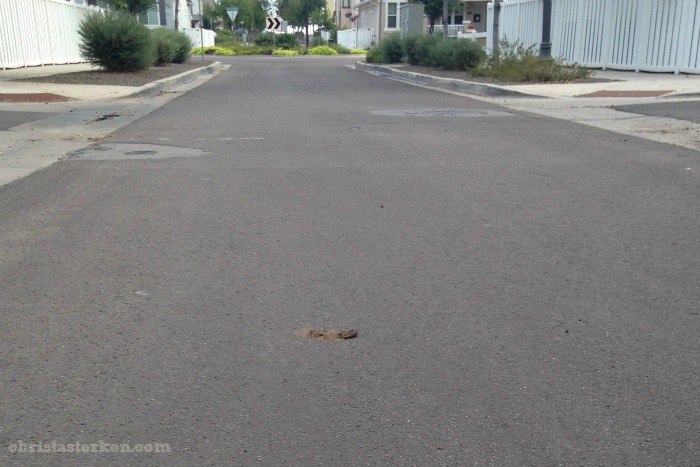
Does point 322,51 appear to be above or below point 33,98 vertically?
below

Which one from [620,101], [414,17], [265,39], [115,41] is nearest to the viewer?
[620,101]

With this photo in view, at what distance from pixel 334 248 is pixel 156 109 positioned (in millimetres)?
11769

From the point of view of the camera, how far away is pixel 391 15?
68188 mm

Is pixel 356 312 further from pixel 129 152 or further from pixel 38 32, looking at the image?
pixel 38 32

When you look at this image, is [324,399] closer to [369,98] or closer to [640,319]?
[640,319]

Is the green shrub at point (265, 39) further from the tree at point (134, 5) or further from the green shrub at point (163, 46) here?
the tree at point (134, 5)

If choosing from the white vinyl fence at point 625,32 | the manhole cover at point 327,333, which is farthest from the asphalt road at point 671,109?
the manhole cover at point 327,333

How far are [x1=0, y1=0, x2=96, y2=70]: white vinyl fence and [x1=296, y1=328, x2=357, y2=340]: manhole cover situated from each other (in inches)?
914

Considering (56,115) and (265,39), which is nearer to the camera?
(56,115)

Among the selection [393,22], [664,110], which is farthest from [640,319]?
[393,22]

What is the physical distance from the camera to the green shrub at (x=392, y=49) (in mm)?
39875

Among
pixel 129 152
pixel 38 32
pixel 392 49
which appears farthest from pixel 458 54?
pixel 129 152

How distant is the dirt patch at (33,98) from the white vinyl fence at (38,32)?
300 inches

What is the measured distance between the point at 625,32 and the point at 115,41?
50.5 ft
